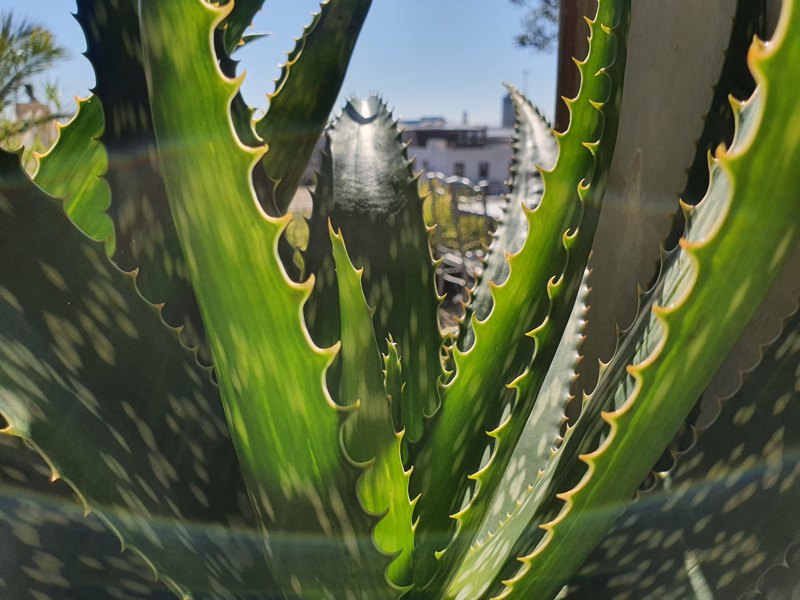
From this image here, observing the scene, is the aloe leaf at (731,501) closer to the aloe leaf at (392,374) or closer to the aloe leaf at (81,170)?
the aloe leaf at (392,374)

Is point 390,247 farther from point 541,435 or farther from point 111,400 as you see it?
point 111,400

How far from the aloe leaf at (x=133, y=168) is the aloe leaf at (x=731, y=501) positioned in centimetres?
25

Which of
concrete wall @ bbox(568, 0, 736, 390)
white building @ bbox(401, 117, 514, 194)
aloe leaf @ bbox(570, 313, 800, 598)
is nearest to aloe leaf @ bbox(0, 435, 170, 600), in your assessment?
aloe leaf @ bbox(570, 313, 800, 598)

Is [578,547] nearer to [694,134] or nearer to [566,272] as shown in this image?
[566,272]

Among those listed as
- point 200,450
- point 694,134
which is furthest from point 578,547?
point 694,134

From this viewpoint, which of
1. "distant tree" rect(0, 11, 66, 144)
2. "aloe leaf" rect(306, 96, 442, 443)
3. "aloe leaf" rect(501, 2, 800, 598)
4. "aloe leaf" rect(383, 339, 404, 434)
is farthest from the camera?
"distant tree" rect(0, 11, 66, 144)

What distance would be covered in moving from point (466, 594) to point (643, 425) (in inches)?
7.3

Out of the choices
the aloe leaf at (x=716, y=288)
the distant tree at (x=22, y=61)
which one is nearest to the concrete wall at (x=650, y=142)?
the aloe leaf at (x=716, y=288)

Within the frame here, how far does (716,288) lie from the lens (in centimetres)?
22

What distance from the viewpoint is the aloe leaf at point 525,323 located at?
38 centimetres

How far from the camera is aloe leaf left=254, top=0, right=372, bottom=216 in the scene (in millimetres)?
521

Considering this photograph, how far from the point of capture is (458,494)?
0.42m

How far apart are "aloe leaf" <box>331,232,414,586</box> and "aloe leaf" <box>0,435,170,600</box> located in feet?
0.46

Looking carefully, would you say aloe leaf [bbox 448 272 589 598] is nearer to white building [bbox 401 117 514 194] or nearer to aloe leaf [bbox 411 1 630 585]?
aloe leaf [bbox 411 1 630 585]
